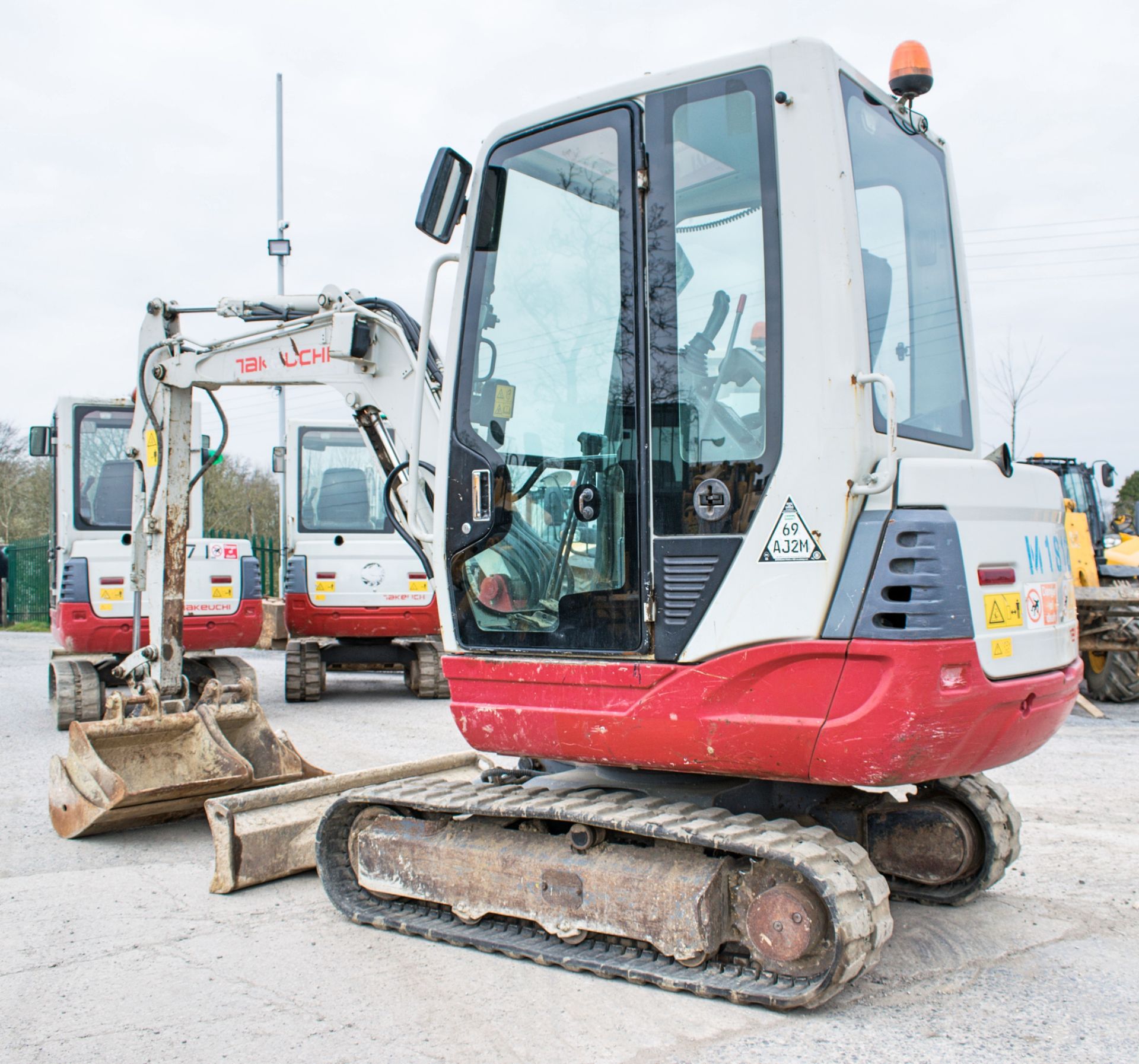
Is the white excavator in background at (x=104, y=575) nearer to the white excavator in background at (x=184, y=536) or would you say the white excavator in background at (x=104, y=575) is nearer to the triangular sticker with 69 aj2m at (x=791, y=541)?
the white excavator in background at (x=184, y=536)

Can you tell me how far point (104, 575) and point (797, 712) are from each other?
24.7 ft

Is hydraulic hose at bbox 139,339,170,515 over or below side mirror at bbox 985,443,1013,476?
over

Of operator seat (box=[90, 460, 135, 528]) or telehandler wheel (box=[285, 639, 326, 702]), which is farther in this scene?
telehandler wheel (box=[285, 639, 326, 702])

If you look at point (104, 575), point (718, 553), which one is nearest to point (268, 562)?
point (104, 575)

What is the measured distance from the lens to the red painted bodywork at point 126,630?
9.23 metres

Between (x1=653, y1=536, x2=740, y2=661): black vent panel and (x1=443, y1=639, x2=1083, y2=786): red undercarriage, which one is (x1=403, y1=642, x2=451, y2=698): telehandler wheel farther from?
(x1=653, y1=536, x2=740, y2=661): black vent panel

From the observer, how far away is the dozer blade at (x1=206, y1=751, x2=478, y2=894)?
4.58 m

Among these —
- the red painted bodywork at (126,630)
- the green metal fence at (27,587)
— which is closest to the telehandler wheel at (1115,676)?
the red painted bodywork at (126,630)

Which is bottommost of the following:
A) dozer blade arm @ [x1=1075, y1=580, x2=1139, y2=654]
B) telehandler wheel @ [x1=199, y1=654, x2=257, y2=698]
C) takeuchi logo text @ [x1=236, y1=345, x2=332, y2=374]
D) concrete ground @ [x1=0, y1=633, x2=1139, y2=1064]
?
concrete ground @ [x1=0, y1=633, x2=1139, y2=1064]

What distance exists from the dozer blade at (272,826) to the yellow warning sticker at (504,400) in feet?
5.80

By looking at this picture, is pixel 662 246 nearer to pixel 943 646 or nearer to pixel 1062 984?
pixel 943 646

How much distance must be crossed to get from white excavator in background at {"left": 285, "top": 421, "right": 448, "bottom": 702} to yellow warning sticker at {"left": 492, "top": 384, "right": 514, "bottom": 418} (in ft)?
22.4

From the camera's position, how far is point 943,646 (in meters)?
3.15

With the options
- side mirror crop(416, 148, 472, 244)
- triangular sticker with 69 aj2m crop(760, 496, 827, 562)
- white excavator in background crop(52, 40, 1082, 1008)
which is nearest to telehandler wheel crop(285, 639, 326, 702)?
white excavator in background crop(52, 40, 1082, 1008)
